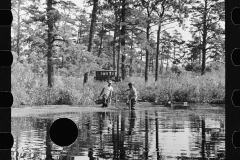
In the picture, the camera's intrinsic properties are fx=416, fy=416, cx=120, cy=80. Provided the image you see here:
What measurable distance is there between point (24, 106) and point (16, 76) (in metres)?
1.62

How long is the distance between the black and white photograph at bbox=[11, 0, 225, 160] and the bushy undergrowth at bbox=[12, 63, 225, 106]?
0.20 ft

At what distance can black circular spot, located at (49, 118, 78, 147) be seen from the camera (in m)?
1.71

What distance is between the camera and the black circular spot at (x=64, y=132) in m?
1.71

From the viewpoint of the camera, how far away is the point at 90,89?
2555 centimetres

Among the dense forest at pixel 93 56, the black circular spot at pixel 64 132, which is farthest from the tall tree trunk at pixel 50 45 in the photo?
the black circular spot at pixel 64 132

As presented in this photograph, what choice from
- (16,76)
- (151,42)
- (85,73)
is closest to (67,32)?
(85,73)

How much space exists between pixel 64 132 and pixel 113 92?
26.6m

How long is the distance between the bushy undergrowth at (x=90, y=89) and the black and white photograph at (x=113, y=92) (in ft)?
0.20
